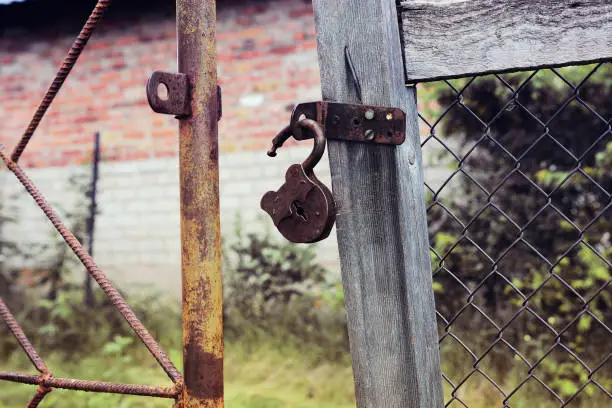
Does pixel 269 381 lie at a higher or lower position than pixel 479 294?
lower

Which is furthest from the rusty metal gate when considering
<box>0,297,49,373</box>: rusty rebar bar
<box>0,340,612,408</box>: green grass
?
<box>0,340,612,408</box>: green grass

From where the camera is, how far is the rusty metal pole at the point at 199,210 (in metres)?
0.96

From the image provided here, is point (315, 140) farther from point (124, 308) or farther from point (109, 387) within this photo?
point (109, 387)

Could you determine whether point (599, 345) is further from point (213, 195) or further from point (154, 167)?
point (154, 167)

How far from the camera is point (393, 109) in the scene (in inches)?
36.2

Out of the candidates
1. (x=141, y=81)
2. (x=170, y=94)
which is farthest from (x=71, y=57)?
(x=141, y=81)

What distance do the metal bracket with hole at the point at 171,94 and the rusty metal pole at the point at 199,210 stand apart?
0.01m

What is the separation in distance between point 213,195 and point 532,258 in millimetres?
2448

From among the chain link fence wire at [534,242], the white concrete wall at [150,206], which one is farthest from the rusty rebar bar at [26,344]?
the white concrete wall at [150,206]

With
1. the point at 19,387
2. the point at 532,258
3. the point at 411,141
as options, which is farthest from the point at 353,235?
the point at 19,387

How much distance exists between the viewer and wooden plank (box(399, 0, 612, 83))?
864 mm

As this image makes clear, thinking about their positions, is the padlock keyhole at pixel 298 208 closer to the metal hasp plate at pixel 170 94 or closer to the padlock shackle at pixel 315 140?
the padlock shackle at pixel 315 140

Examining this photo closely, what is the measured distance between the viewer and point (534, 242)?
9.84ft

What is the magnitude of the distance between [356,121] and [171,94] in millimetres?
312
